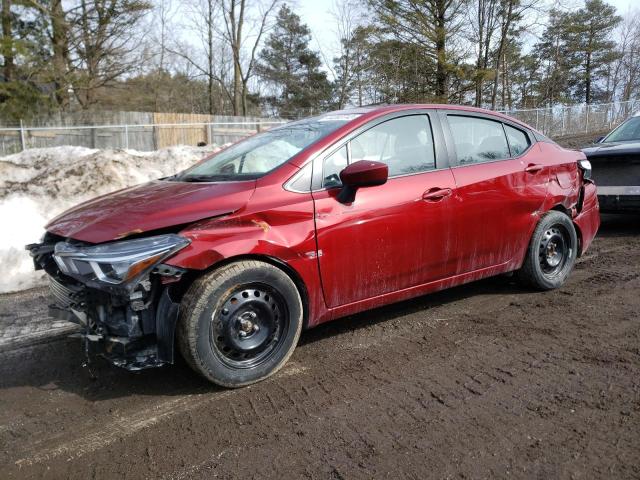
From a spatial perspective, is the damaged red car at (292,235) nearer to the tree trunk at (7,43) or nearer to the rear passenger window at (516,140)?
the rear passenger window at (516,140)

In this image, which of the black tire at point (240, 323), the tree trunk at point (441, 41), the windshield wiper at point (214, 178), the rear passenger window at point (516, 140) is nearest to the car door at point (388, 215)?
the black tire at point (240, 323)

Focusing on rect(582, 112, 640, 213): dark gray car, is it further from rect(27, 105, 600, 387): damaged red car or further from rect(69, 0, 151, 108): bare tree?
rect(69, 0, 151, 108): bare tree

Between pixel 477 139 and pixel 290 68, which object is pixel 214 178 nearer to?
pixel 477 139

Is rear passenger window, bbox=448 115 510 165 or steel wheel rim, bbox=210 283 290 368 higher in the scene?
rear passenger window, bbox=448 115 510 165

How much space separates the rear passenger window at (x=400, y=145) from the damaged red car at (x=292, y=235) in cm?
1

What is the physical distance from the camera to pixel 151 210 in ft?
9.80

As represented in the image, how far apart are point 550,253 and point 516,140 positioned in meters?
1.12

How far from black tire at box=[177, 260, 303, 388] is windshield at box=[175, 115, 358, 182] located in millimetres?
727

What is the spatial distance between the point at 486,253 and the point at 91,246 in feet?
9.85

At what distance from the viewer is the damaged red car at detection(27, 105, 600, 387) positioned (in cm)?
286

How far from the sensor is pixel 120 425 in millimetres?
2775

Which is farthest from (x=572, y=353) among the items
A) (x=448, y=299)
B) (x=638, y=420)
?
(x=448, y=299)

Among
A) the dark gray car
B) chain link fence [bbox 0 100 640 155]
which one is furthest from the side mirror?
chain link fence [bbox 0 100 640 155]

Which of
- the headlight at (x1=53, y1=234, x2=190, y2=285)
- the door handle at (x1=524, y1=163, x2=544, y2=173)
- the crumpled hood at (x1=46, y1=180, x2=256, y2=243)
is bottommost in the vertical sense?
the headlight at (x1=53, y1=234, x2=190, y2=285)
